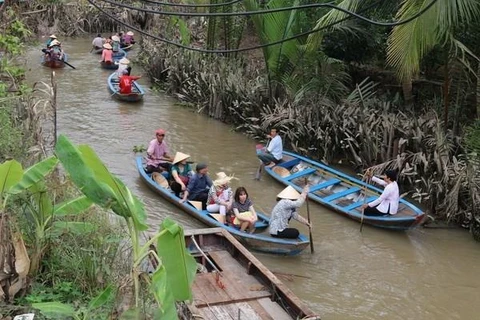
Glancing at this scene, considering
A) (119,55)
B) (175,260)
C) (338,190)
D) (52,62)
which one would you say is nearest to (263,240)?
(338,190)

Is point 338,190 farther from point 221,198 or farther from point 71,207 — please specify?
point 71,207

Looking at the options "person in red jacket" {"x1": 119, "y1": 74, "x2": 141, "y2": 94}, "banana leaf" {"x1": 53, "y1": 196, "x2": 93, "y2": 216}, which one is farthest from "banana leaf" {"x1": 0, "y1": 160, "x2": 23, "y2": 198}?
"person in red jacket" {"x1": 119, "y1": 74, "x2": 141, "y2": 94}

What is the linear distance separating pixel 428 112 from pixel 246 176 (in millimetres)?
3921

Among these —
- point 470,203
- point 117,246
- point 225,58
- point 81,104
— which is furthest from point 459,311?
point 81,104

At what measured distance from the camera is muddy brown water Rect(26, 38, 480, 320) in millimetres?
8344

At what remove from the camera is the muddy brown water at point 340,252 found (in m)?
8.34

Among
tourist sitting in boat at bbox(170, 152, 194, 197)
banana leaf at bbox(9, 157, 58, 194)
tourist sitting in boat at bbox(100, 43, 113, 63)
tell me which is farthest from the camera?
tourist sitting in boat at bbox(100, 43, 113, 63)

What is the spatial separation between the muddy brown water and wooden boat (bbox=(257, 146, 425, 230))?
0.20 m

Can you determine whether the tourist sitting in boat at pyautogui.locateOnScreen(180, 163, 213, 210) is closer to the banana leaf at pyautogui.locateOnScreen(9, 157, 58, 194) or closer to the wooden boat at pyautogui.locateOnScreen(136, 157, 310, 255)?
the wooden boat at pyautogui.locateOnScreen(136, 157, 310, 255)

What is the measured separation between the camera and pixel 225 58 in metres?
17.7

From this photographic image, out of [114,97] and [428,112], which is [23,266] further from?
[114,97]

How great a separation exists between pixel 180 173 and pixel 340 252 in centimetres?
330

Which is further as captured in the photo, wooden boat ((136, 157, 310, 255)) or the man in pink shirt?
the man in pink shirt

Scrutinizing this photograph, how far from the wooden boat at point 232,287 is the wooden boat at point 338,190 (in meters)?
3.07
